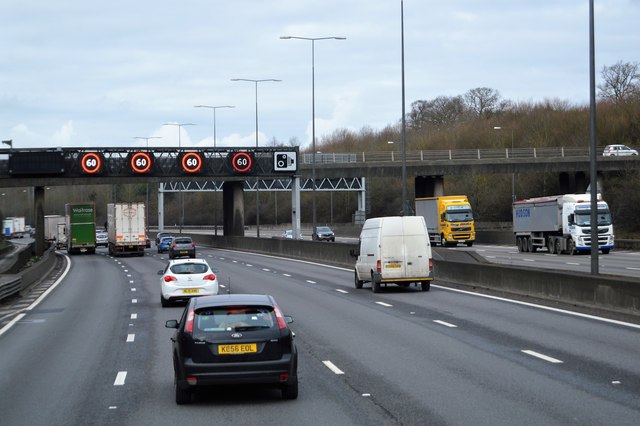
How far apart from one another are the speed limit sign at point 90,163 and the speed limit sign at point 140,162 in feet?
7.40

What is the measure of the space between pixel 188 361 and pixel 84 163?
55.8 metres

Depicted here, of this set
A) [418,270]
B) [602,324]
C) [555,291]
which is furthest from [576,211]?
[602,324]

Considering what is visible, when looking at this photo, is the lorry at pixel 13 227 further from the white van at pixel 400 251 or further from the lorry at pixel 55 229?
the white van at pixel 400 251

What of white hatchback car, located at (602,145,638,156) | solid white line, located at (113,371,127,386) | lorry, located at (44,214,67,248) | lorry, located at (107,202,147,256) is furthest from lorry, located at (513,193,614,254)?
lorry, located at (44,214,67,248)

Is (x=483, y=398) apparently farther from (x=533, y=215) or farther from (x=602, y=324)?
(x=533, y=215)

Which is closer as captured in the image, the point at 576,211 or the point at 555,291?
the point at 555,291

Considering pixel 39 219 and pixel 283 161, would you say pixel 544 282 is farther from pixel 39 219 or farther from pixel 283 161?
pixel 39 219

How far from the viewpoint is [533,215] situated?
55.3m

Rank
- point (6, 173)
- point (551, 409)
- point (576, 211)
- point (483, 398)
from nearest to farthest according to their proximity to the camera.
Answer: point (551, 409) < point (483, 398) < point (576, 211) < point (6, 173)

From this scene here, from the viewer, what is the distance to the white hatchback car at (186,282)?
26250mm

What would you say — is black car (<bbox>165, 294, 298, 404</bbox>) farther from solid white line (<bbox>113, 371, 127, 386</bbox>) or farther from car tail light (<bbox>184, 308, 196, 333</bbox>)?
solid white line (<bbox>113, 371, 127, 386</bbox>)

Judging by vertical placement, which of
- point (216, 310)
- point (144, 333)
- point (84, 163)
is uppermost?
point (84, 163)

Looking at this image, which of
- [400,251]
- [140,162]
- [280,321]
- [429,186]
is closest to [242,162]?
[140,162]

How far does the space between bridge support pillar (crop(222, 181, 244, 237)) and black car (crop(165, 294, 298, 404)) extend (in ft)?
209
